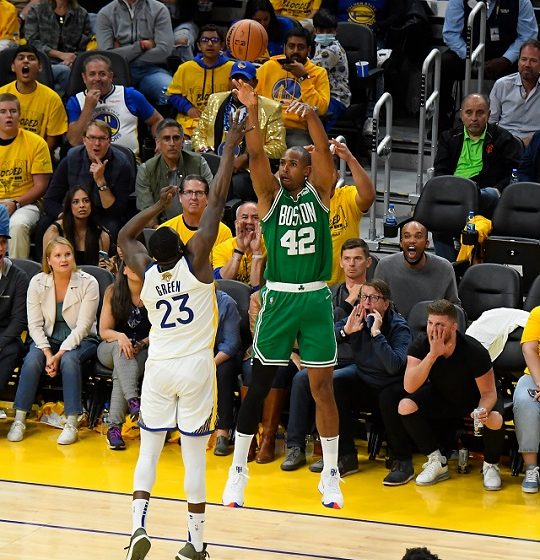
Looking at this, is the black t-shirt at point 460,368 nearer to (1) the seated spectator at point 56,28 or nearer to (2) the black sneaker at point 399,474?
(2) the black sneaker at point 399,474

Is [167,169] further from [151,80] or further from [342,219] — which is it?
[151,80]

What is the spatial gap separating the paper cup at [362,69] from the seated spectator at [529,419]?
480cm

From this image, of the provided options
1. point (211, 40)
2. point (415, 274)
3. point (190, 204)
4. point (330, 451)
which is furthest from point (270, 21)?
point (330, 451)

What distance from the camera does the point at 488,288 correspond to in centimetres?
1054

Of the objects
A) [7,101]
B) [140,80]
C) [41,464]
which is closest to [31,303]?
[41,464]

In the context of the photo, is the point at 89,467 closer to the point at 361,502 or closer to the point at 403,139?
the point at 361,502

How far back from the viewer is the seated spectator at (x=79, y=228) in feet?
37.2

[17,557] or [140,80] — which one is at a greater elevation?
[140,80]

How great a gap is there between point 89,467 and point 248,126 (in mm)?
3421

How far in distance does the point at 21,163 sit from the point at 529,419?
5.49 meters

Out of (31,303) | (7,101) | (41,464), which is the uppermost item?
(7,101)

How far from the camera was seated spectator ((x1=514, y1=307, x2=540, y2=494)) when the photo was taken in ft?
30.6

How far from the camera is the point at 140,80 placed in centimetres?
1397

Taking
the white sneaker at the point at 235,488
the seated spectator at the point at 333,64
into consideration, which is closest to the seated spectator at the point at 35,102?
the seated spectator at the point at 333,64
